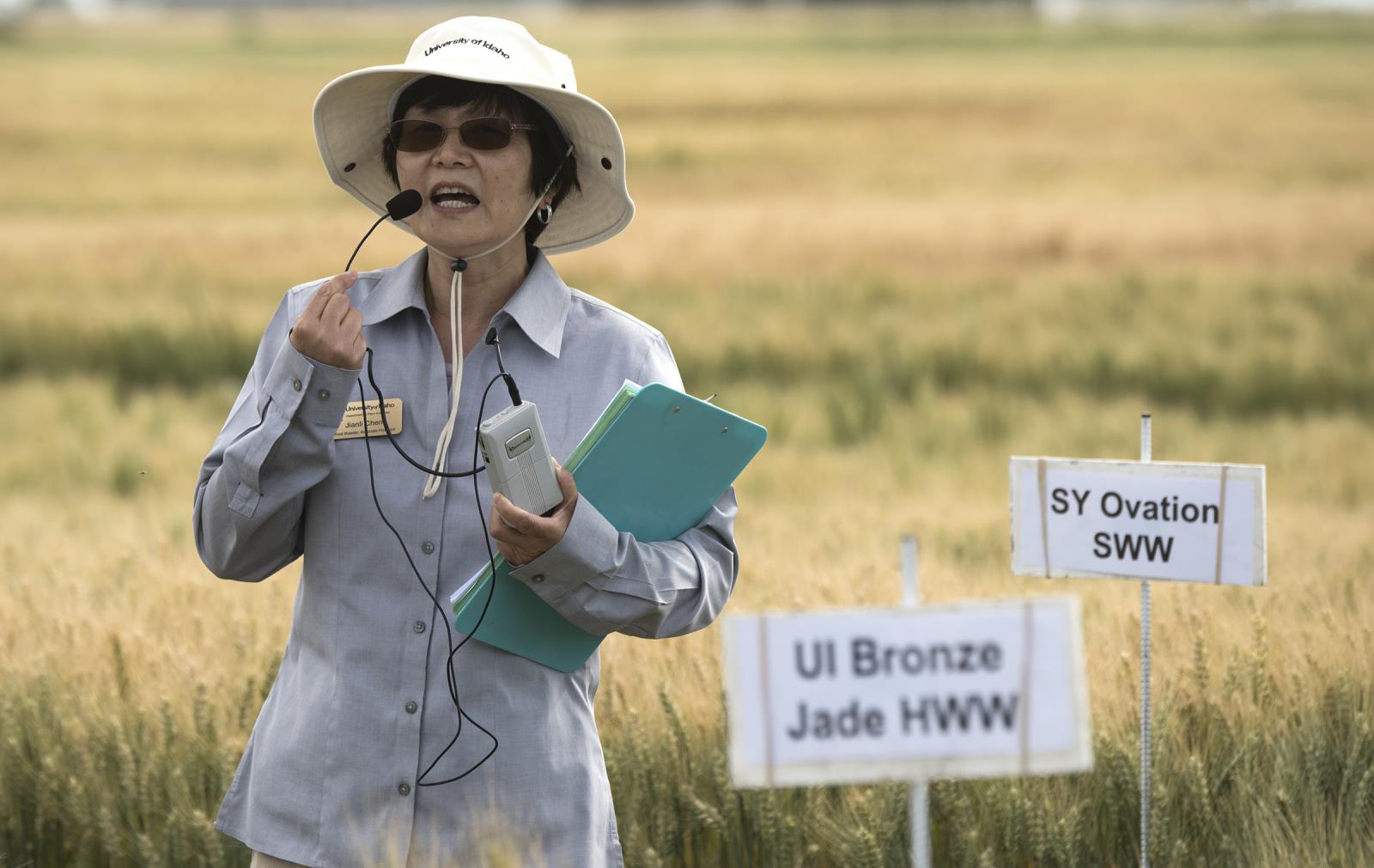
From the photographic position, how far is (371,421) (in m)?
2.10

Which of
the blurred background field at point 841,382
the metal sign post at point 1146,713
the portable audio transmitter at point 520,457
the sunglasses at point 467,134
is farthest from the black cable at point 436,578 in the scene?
the metal sign post at point 1146,713

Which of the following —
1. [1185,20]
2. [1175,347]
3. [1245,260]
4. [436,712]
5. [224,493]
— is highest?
[1185,20]

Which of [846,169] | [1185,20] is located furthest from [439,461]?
[1185,20]

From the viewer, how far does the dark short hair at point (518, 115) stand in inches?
86.5

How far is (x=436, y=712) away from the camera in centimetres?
204

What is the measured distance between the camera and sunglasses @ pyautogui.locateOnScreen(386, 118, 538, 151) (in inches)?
85.2

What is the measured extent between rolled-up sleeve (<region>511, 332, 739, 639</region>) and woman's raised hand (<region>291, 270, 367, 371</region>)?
32cm

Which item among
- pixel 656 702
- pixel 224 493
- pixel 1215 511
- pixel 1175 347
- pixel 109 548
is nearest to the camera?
pixel 224 493

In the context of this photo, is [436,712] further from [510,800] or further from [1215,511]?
[1215,511]

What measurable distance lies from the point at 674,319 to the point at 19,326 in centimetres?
421

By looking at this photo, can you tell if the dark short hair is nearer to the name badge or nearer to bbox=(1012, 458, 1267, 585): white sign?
the name badge

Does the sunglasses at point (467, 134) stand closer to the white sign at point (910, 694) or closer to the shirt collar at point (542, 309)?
the shirt collar at point (542, 309)

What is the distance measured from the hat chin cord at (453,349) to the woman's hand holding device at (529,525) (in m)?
0.17

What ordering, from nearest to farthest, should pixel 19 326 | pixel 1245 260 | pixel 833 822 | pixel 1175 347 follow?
pixel 833 822, pixel 1175 347, pixel 19 326, pixel 1245 260
